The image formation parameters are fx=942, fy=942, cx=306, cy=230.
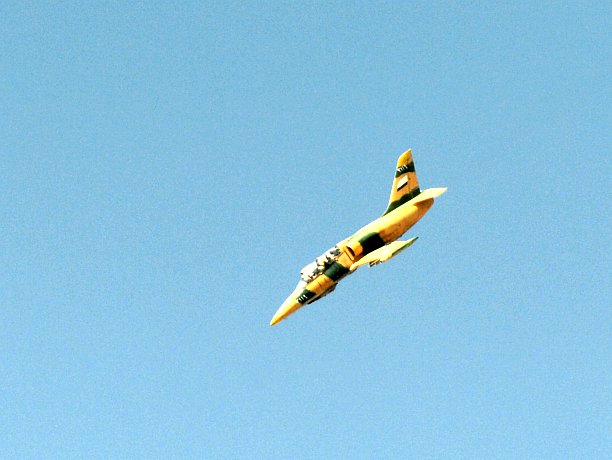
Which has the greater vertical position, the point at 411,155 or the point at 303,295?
the point at 411,155

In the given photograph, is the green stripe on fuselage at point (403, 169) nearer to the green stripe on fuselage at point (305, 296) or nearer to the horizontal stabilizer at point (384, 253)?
the horizontal stabilizer at point (384, 253)

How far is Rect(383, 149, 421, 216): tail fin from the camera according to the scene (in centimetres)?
13888

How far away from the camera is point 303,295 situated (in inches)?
5177

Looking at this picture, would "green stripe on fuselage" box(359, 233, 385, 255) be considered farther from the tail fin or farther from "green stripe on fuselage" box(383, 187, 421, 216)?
the tail fin

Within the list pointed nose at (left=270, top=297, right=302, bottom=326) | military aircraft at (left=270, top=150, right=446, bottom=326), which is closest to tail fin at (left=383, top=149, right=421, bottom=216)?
military aircraft at (left=270, top=150, right=446, bottom=326)

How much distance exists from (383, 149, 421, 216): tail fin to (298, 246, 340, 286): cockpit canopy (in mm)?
12062

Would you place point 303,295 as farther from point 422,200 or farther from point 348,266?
point 422,200

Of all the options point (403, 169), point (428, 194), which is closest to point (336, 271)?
point (428, 194)

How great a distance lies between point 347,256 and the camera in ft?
435

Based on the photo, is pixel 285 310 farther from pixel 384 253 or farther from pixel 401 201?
pixel 401 201

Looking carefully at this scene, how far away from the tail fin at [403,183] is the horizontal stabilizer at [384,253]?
932 centimetres

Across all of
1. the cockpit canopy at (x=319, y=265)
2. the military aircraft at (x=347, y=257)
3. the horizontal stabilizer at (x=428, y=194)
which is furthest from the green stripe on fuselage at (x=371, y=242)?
the horizontal stabilizer at (x=428, y=194)

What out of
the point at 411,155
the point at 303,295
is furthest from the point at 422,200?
the point at 303,295

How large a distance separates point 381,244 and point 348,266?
613cm
